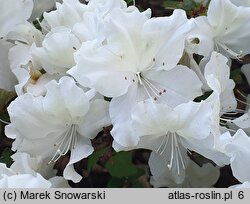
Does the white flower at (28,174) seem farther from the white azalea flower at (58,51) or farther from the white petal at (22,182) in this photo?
the white azalea flower at (58,51)

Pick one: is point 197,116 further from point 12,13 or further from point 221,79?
point 12,13

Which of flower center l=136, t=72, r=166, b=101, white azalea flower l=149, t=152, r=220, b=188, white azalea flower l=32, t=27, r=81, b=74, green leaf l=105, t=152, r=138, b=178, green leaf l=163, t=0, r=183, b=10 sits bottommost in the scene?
white azalea flower l=149, t=152, r=220, b=188

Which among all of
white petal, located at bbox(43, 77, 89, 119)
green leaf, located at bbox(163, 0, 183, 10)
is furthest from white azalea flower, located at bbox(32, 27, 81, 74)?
green leaf, located at bbox(163, 0, 183, 10)

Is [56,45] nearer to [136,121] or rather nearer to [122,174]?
[136,121]

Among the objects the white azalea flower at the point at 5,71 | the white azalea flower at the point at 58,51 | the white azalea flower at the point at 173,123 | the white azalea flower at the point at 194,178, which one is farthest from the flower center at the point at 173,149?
the white azalea flower at the point at 5,71

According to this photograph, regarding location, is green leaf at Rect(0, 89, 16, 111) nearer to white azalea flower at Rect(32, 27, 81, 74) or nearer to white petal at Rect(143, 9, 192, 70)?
white azalea flower at Rect(32, 27, 81, 74)

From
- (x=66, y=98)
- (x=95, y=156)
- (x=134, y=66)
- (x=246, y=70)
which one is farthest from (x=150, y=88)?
(x=246, y=70)

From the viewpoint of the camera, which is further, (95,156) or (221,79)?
(95,156)
